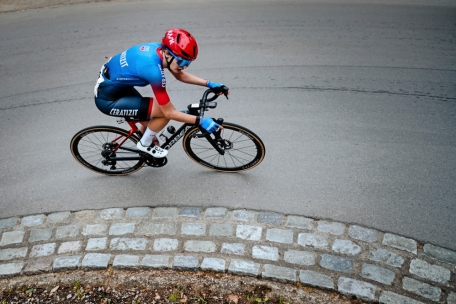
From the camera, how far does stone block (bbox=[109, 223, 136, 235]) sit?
4.78 m

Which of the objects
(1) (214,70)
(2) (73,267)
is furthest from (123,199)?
(1) (214,70)

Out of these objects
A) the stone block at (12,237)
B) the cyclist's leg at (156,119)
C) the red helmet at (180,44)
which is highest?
the red helmet at (180,44)

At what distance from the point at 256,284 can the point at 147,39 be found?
5.95 meters

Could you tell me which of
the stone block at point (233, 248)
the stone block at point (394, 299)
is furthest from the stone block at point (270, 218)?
the stone block at point (394, 299)

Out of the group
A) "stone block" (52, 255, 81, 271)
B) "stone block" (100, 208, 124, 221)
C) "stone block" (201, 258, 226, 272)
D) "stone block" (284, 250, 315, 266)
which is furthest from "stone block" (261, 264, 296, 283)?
"stone block" (52, 255, 81, 271)

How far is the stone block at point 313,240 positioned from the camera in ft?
14.9

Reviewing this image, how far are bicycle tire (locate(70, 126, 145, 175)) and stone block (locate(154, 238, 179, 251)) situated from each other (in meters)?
1.23

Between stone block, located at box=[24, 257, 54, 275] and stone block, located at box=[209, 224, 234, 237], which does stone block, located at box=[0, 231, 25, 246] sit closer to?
stone block, located at box=[24, 257, 54, 275]

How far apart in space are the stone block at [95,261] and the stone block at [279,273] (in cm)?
168

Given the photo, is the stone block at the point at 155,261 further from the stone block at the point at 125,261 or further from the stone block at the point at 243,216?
the stone block at the point at 243,216

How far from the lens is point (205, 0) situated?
9.99m

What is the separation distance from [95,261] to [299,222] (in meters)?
2.31

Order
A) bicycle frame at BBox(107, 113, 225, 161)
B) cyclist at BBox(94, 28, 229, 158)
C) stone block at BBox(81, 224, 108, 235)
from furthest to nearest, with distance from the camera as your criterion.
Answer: bicycle frame at BBox(107, 113, 225, 161) → stone block at BBox(81, 224, 108, 235) → cyclist at BBox(94, 28, 229, 158)

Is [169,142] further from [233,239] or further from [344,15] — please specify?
[344,15]
